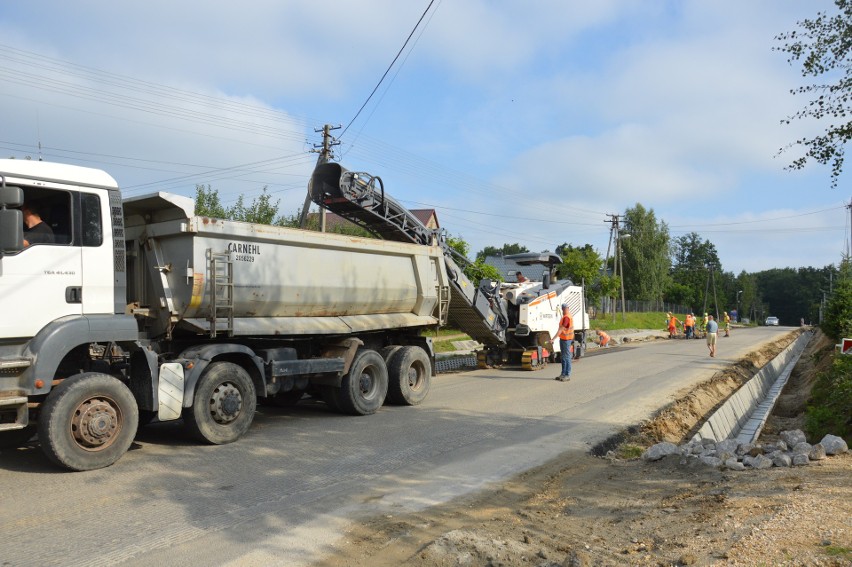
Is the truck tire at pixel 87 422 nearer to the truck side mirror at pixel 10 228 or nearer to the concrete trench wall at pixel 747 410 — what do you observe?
the truck side mirror at pixel 10 228

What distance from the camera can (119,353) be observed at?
23.0 ft

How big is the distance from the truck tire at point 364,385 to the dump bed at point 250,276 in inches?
19.8

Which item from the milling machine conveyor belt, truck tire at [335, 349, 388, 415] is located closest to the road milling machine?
the milling machine conveyor belt

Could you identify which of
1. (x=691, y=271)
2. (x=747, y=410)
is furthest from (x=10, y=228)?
(x=691, y=271)

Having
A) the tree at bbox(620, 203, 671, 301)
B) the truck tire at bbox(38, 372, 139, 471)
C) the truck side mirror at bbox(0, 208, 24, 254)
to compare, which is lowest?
the truck tire at bbox(38, 372, 139, 471)

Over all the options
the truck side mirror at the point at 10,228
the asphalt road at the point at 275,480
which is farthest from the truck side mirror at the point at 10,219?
the asphalt road at the point at 275,480

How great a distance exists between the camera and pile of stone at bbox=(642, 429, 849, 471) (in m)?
6.76

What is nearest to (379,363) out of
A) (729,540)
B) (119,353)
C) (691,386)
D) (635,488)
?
(119,353)

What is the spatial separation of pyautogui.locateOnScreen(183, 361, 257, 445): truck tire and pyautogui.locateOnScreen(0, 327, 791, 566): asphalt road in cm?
20

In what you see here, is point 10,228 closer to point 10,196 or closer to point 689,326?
point 10,196

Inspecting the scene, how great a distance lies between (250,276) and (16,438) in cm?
310

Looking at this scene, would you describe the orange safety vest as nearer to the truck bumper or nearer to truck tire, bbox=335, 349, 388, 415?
truck tire, bbox=335, 349, 388, 415

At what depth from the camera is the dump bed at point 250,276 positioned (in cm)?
766

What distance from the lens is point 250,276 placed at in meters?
8.22
